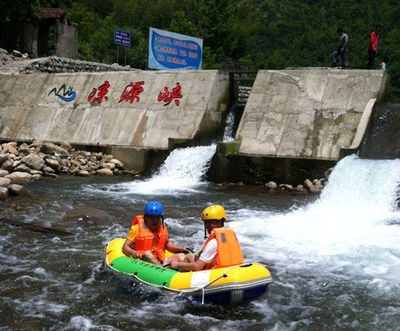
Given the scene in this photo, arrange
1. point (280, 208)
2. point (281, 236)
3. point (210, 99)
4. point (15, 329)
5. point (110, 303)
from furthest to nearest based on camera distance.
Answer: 1. point (210, 99)
2. point (280, 208)
3. point (281, 236)
4. point (110, 303)
5. point (15, 329)

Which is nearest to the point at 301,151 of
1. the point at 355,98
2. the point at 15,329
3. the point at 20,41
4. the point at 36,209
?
the point at 355,98

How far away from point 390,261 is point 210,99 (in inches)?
391

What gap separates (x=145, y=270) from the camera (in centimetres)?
560

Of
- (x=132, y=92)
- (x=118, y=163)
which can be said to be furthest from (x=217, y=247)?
(x=132, y=92)

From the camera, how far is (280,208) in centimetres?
1087

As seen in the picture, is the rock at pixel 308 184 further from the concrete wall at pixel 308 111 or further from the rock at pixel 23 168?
the rock at pixel 23 168

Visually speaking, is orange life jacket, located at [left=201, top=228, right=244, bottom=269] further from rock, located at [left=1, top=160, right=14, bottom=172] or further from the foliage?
the foliage

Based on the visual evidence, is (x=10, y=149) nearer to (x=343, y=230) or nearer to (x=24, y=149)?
(x=24, y=149)

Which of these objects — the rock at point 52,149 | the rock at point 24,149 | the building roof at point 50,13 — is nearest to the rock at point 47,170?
the rock at point 52,149

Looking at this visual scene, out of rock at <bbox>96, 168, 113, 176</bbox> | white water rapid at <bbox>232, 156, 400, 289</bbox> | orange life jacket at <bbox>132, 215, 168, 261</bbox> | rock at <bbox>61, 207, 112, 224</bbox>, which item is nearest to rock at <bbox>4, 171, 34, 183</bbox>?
rock at <bbox>96, 168, 113, 176</bbox>

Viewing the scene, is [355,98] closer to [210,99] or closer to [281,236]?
[210,99]

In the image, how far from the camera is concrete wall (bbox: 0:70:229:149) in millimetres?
16094

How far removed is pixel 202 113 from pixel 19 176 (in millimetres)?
6130

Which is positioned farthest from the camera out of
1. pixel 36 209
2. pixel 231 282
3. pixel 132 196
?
pixel 132 196
